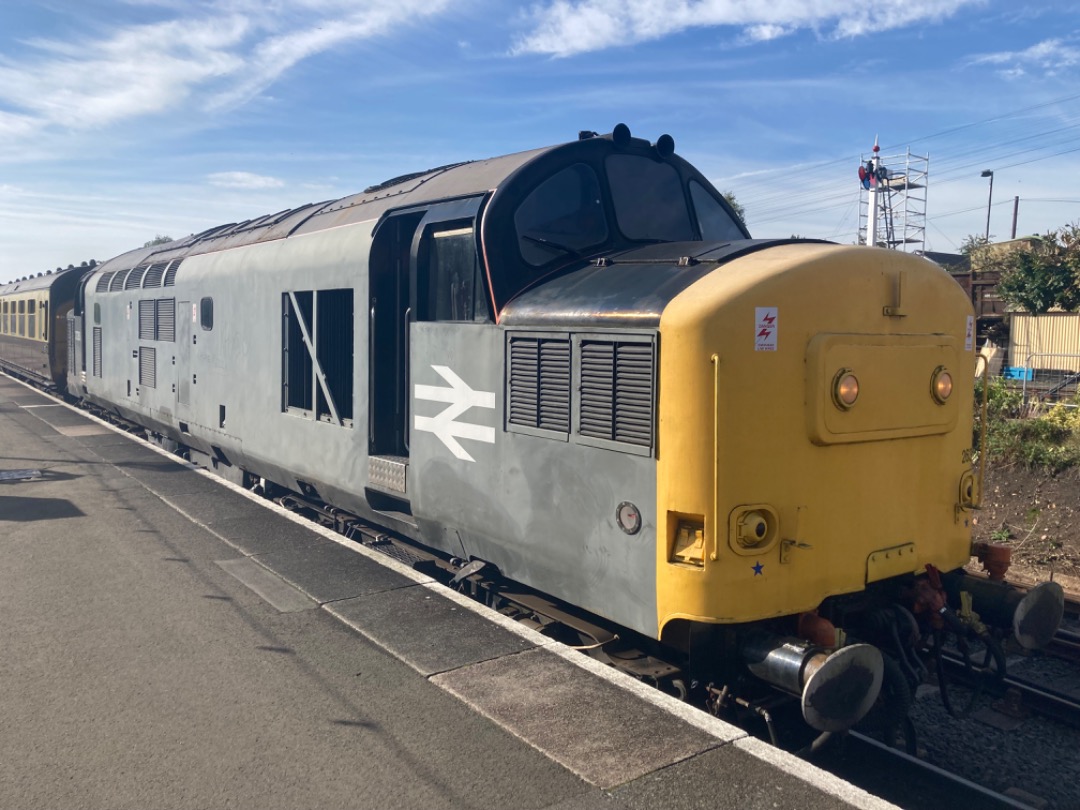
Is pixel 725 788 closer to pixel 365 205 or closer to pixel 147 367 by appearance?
pixel 365 205

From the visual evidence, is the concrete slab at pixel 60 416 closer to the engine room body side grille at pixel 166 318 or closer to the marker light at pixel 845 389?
the engine room body side grille at pixel 166 318

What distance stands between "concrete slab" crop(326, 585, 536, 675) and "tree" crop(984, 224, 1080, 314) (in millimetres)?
17626

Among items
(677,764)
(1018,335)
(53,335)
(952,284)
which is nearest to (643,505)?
(677,764)

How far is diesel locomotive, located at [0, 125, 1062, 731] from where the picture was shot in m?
4.21

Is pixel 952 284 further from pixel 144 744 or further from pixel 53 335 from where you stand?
pixel 53 335

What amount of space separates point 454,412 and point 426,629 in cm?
132

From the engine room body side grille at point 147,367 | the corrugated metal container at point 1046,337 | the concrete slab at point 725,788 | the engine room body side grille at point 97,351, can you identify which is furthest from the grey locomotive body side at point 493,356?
the corrugated metal container at point 1046,337

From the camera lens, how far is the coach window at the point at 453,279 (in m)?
5.56

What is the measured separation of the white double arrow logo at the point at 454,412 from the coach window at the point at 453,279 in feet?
1.29

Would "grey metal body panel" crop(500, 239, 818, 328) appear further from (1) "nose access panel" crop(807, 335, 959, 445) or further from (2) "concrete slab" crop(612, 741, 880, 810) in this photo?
(2) "concrete slab" crop(612, 741, 880, 810)

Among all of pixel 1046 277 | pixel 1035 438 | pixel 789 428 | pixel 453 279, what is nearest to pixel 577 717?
pixel 789 428

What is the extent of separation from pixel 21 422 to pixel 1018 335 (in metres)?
22.4

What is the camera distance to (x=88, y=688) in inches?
185

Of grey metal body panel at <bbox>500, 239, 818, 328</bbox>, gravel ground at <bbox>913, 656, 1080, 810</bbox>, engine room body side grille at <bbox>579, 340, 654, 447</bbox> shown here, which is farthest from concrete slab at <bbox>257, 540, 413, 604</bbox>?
gravel ground at <bbox>913, 656, 1080, 810</bbox>
